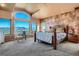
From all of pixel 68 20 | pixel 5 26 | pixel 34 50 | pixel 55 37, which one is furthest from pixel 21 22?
pixel 68 20

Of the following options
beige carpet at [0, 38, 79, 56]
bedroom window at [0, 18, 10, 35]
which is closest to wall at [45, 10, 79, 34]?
beige carpet at [0, 38, 79, 56]

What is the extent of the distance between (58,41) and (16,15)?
1114 millimetres

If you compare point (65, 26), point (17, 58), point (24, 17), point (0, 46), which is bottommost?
point (17, 58)

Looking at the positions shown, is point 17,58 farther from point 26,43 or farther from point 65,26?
point 65,26

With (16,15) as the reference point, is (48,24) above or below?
below

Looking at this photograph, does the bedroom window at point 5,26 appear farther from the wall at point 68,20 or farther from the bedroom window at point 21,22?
the wall at point 68,20

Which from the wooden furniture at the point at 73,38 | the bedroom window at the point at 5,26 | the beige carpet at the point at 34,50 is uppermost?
the bedroom window at the point at 5,26

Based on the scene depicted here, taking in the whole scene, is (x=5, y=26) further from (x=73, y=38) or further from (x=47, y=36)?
(x=73, y=38)

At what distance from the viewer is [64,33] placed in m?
→ 2.52

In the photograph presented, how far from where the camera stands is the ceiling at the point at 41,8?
97.3 inches

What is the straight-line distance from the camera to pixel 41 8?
101 inches

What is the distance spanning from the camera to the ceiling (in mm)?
2471

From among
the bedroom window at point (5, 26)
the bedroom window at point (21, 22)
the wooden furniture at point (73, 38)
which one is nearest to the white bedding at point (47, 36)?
the wooden furniture at point (73, 38)

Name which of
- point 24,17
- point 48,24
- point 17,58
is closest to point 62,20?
point 48,24
